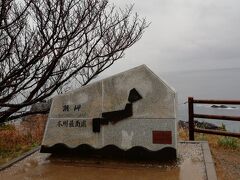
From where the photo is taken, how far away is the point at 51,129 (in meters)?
7.41

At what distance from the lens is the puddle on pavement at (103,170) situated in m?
6.02

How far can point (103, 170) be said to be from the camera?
6.38m

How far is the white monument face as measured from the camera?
6750mm

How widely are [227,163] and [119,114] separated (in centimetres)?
226

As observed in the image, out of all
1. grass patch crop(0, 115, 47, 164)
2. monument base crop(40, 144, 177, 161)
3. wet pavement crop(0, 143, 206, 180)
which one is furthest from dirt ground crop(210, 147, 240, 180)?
grass patch crop(0, 115, 47, 164)

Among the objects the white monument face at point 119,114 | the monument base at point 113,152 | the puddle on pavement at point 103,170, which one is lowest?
the puddle on pavement at point 103,170

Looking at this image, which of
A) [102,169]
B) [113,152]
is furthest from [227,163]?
[102,169]

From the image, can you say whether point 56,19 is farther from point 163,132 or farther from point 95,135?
point 163,132

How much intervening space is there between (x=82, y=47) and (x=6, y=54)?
1.94 metres

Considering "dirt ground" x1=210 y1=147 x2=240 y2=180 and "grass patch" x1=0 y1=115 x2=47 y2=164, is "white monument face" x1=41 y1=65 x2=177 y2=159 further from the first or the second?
"grass patch" x1=0 y1=115 x2=47 y2=164

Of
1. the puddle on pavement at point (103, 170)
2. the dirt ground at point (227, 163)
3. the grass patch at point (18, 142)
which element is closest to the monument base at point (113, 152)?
the puddle on pavement at point (103, 170)

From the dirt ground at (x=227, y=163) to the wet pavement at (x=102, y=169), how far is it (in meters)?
0.32

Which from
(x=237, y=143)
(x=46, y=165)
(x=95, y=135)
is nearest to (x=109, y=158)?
(x=95, y=135)

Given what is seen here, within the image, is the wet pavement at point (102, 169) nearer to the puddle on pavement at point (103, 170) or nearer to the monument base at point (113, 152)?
the puddle on pavement at point (103, 170)
